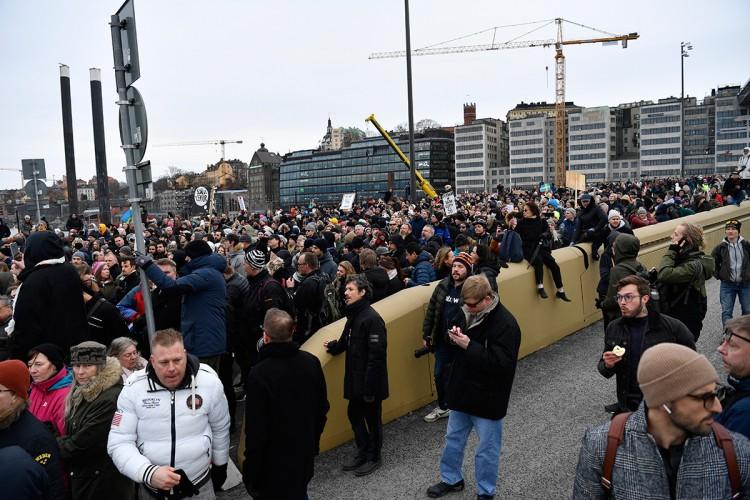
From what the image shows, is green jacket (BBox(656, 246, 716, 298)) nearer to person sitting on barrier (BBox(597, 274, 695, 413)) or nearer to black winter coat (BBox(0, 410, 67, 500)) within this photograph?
person sitting on barrier (BBox(597, 274, 695, 413))

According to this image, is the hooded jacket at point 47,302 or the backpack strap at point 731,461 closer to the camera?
the backpack strap at point 731,461

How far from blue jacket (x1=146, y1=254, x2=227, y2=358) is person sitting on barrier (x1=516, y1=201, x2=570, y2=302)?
436 centimetres

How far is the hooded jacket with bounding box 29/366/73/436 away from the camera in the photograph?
156 inches

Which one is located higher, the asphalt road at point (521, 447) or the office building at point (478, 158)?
the office building at point (478, 158)

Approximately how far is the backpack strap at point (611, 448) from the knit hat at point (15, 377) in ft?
9.42

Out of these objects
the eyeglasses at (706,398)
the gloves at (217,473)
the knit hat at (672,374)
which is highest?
the knit hat at (672,374)

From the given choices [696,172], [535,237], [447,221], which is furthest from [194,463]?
[696,172]

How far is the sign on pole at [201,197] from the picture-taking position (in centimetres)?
1907

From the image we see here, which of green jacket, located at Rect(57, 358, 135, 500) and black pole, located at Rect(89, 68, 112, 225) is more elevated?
black pole, located at Rect(89, 68, 112, 225)

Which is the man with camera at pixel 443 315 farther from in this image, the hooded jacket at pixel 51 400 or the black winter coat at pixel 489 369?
the hooded jacket at pixel 51 400

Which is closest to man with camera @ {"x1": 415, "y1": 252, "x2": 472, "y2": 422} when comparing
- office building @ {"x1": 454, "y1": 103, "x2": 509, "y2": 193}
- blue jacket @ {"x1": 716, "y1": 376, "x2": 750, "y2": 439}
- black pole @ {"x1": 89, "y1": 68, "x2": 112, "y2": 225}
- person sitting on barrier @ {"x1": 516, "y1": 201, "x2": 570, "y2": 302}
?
person sitting on barrier @ {"x1": 516, "y1": 201, "x2": 570, "y2": 302}

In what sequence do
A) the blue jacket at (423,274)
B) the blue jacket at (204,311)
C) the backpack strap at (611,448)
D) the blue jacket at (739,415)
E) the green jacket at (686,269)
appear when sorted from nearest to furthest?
the backpack strap at (611,448), the blue jacket at (739,415), the blue jacket at (204,311), the green jacket at (686,269), the blue jacket at (423,274)

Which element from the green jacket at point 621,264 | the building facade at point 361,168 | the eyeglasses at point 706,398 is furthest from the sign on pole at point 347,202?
the building facade at point 361,168

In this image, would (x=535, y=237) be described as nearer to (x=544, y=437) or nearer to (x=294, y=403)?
(x=544, y=437)
